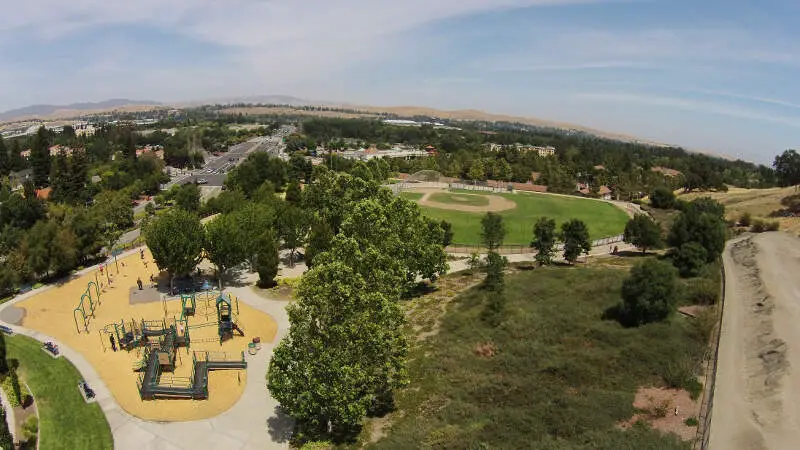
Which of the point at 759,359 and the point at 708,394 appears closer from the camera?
the point at 708,394

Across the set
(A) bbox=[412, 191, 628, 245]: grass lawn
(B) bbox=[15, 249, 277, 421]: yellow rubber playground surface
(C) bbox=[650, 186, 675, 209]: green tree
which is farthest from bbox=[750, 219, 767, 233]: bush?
(B) bbox=[15, 249, 277, 421]: yellow rubber playground surface

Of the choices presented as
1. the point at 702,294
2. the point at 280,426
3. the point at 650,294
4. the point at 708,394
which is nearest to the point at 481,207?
the point at 702,294

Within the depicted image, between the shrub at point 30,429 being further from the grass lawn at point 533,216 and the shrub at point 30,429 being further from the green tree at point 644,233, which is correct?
the green tree at point 644,233

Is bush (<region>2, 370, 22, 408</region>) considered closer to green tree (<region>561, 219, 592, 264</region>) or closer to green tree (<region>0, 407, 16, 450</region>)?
green tree (<region>0, 407, 16, 450</region>)

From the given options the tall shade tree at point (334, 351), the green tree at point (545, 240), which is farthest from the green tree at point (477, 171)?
the tall shade tree at point (334, 351)

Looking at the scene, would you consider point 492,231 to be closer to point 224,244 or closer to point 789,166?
point 224,244

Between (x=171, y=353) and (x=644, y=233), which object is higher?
(x=644, y=233)
